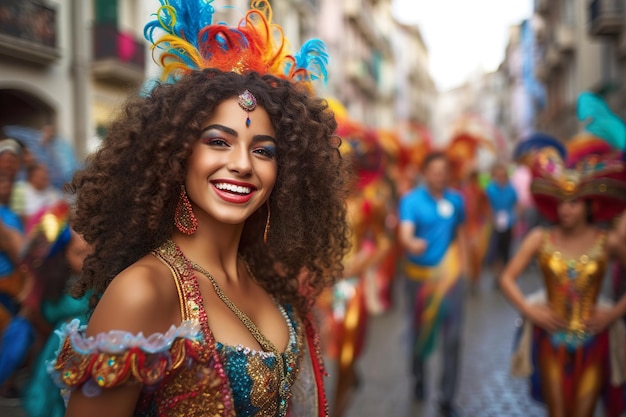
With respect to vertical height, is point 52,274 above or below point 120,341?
below

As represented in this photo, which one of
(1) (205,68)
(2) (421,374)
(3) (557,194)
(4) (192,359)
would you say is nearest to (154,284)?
(4) (192,359)

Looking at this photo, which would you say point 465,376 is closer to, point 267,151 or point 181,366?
point 267,151

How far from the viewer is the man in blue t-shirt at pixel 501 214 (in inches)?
465

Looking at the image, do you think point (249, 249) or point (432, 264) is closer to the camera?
point (249, 249)

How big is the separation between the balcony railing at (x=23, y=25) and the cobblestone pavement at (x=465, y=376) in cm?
328

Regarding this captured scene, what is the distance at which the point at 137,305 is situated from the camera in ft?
4.94

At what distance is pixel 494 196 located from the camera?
1180 centimetres

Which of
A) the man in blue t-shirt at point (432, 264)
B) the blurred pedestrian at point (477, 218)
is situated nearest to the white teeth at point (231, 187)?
the man in blue t-shirt at point (432, 264)

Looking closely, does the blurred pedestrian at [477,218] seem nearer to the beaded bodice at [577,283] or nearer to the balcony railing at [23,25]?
the beaded bodice at [577,283]

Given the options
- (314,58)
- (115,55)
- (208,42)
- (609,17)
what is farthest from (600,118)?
(609,17)

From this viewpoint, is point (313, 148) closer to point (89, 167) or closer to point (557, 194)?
point (89, 167)

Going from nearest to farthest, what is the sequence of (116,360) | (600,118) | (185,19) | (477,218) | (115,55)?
(116,360) < (185,19) < (600,118) < (115,55) < (477,218)

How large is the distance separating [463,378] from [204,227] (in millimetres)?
4601

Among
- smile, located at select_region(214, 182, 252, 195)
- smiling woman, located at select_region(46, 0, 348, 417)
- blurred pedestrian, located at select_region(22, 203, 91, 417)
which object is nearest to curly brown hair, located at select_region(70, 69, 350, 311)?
smiling woman, located at select_region(46, 0, 348, 417)
